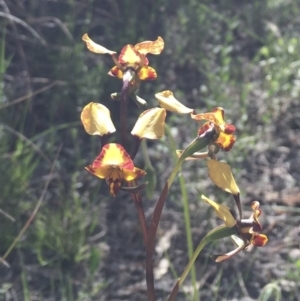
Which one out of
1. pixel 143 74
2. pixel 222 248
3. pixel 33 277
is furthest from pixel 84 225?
pixel 143 74

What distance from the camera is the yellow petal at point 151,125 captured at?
0.92 m

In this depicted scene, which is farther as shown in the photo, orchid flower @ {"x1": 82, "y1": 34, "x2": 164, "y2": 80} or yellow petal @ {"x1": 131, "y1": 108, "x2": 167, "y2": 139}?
orchid flower @ {"x1": 82, "y1": 34, "x2": 164, "y2": 80}

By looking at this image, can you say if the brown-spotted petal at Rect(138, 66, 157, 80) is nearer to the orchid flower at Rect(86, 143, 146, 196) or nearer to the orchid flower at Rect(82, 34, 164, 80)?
the orchid flower at Rect(82, 34, 164, 80)

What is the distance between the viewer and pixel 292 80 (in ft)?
8.70

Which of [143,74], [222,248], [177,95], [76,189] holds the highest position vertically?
[177,95]

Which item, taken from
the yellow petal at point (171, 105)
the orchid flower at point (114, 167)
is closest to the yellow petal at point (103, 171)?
the orchid flower at point (114, 167)

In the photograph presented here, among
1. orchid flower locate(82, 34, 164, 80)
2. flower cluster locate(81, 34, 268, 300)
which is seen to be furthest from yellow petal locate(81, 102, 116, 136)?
orchid flower locate(82, 34, 164, 80)

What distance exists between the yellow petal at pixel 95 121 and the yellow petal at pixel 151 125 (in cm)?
5

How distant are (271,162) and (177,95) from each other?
50 centimetres

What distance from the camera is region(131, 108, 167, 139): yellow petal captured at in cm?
92

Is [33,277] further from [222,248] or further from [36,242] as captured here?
[222,248]

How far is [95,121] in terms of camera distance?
0.96 metres

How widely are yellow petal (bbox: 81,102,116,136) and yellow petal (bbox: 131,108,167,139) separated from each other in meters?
0.05

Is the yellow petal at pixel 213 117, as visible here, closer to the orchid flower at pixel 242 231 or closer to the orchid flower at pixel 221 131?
the orchid flower at pixel 221 131
